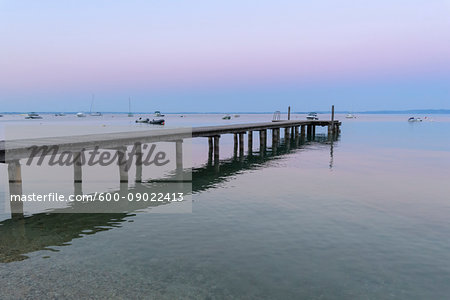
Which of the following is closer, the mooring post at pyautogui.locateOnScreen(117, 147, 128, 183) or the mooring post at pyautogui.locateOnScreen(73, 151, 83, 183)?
the mooring post at pyautogui.locateOnScreen(73, 151, 83, 183)

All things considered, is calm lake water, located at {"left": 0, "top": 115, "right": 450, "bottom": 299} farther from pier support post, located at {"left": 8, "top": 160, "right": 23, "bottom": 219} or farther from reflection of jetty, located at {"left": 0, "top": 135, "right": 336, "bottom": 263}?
pier support post, located at {"left": 8, "top": 160, "right": 23, "bottom": 219}

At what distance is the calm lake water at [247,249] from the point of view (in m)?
7.71

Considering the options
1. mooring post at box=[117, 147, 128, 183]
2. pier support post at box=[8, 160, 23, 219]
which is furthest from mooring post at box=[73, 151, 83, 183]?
pier support post at box=[8, 160, 23, 219]

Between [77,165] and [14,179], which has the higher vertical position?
[14,179]

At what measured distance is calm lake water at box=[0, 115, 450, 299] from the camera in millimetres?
7715

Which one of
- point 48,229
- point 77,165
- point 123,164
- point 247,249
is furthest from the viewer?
point 123,164

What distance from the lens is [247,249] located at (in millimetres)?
9992

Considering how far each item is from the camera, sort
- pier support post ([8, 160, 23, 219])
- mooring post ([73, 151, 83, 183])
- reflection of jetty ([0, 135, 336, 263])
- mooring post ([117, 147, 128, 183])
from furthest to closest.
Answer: mooring post ([117, 147, 128, 183]) → mooring post ([73, 151, 83, 183]) → pier support post ([8, 160, 23, 219]) → reflection of jetty ([0, 135, 336, 263])

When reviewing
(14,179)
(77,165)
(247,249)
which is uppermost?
(14,179)

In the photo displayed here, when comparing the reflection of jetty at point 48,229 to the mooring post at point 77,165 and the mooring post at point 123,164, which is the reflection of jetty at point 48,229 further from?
the mooring post at point 77,165

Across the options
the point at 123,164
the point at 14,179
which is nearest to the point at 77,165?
the point at 123,164

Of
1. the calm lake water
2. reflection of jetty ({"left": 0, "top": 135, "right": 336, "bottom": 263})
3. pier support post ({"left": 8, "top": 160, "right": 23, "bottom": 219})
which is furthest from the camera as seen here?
pier support post ({"left": 8, "top": 160, "right": 23, "bottom": 219})

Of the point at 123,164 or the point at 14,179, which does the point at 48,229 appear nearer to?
the point at 14,179

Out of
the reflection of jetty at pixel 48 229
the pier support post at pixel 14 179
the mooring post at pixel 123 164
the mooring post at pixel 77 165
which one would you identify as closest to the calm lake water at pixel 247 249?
the reflection of jetty at pixel 48 229
